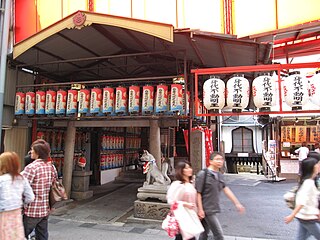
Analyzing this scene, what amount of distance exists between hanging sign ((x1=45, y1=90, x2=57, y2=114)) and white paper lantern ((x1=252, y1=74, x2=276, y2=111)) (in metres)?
6.41

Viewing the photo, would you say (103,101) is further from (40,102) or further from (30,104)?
(30,104)

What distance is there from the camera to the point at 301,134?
17.3 metres

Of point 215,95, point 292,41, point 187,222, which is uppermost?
point 292,41

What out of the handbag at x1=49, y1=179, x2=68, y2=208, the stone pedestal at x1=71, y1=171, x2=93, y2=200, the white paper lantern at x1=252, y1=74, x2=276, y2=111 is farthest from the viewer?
the stone pedestal at x1=71, y1=171, x2=93, y2=200

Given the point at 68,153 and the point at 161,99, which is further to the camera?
the point at 68,153

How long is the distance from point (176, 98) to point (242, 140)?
62.3ft

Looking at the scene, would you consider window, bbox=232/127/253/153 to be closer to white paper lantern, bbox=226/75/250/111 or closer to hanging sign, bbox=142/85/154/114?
hanging sign, bbox=142/85/154/114

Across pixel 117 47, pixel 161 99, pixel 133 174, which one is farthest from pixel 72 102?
pixel 133 174

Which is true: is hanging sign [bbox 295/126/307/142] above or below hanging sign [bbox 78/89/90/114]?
below

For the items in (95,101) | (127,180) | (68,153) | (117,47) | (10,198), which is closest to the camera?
(10,198)

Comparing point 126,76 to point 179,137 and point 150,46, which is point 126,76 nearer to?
point 150,46

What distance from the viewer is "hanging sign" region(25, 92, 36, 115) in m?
9.66

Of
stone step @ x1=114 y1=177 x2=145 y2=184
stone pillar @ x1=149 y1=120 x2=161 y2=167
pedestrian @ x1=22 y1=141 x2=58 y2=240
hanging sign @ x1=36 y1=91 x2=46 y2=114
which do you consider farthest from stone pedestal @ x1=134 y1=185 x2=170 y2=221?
stone step @ x1=114 y1=177 x2=145 y2=184

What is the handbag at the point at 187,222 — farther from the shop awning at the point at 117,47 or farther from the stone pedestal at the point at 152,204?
the shop awning at the point at 117,47
